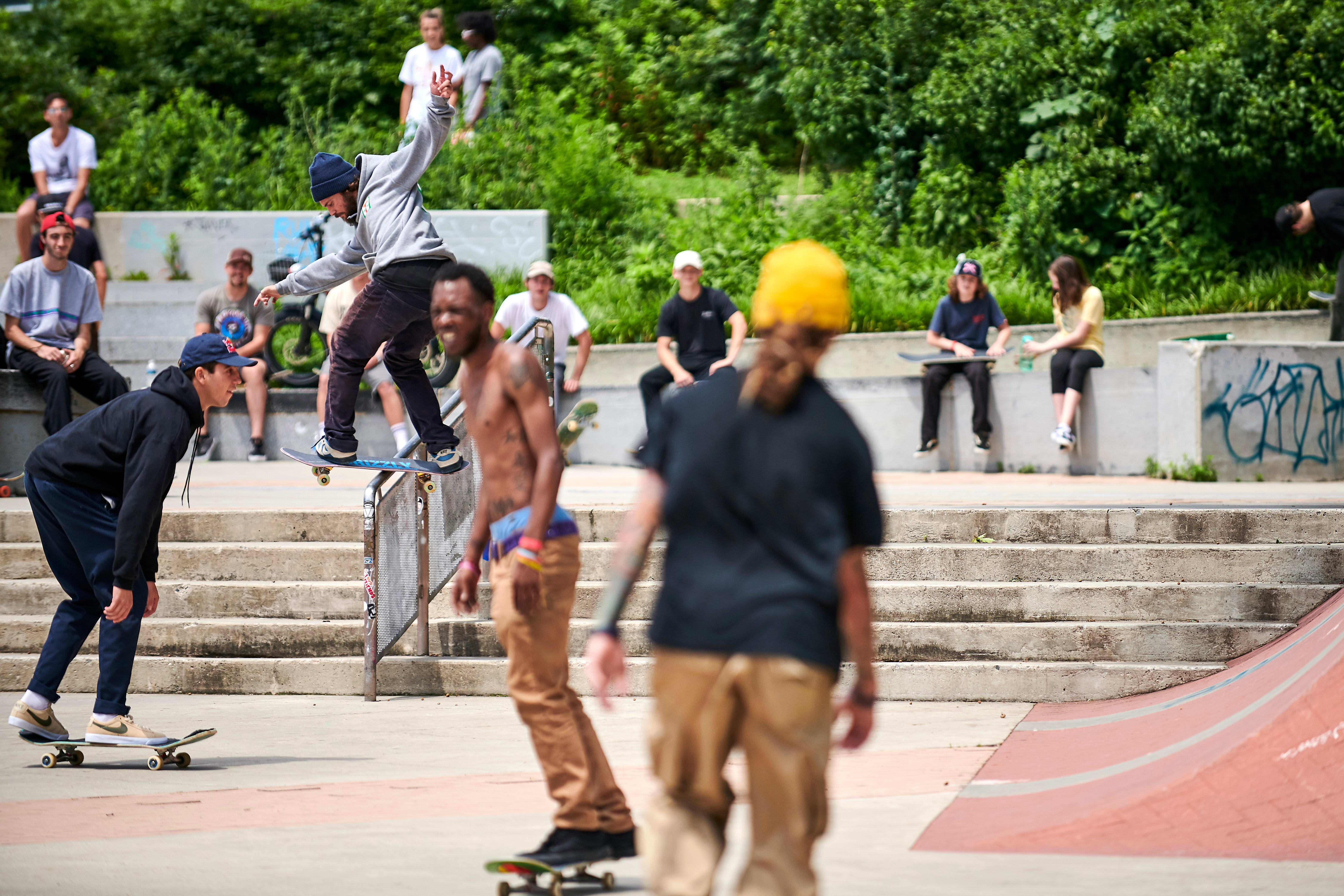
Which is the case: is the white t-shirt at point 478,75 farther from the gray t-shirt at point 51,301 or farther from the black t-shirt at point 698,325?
the gray t-shirt at point 51,301

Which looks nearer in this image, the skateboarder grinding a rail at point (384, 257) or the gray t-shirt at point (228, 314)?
the skateboarder grinding a rail at point (384, 257)

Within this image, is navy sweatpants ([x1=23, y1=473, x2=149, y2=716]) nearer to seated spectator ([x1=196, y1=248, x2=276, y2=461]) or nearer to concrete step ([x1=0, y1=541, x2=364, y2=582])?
concrete step ([x1=0, y1=541, x2=364, y2=582])

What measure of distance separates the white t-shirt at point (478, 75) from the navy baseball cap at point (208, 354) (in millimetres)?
12181

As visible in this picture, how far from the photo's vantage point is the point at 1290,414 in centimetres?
1128

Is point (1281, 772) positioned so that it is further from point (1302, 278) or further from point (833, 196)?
point (833, 196)

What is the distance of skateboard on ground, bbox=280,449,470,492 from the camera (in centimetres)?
727

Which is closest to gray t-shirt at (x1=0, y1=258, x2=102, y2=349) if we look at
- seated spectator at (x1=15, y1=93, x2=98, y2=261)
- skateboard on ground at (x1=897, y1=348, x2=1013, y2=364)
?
seated spectator at (x1=15, y1=93, x2=98, y2=261)

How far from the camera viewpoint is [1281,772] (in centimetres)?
461

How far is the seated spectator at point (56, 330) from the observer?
34.2 ft

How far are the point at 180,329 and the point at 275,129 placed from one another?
4.60 meters

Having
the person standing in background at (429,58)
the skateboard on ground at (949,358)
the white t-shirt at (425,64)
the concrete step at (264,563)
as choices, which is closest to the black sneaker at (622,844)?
the concrete step at (264,563)

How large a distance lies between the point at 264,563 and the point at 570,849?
501 centimetres

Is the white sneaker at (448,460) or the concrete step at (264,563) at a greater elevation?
the white sneaker at (448,460)

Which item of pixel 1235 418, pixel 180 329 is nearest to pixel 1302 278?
pixel 1235 418
